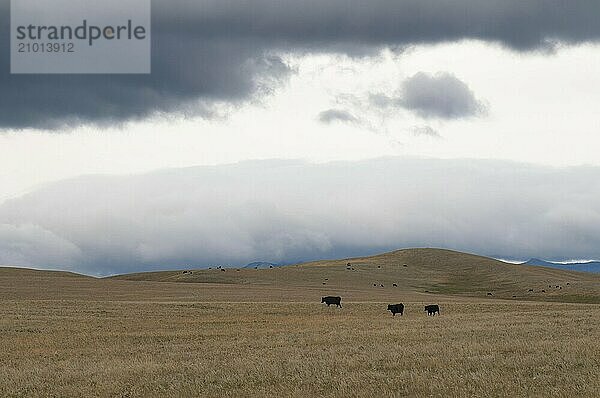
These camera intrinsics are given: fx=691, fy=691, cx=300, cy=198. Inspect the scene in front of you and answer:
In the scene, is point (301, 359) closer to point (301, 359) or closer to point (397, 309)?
point (301, 359)

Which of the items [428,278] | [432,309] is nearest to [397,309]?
[432,309]

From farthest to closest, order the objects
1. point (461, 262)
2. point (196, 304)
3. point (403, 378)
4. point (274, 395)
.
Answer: point (461, 262) < point (196, 304) < point (403, 378) < point (274, 395)

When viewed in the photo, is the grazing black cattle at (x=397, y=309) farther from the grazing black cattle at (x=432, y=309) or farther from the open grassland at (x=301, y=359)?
the open grassland at (x=301, y=359)

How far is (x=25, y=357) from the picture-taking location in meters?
26.8

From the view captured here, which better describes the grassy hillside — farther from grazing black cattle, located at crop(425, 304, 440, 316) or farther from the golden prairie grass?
the golden prairie grass

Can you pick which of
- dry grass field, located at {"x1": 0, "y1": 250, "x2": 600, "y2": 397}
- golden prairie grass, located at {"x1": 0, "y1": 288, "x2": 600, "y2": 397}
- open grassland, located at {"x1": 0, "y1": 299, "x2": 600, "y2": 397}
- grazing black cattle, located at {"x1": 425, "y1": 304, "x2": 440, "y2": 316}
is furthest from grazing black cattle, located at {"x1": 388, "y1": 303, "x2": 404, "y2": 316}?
golden prairie grass, located at {"x1": 0, "y1": 288, "x2": 600, "y2": 397}

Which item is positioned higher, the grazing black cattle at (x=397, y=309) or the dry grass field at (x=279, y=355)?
the dry grass field at (x=279, y=355)

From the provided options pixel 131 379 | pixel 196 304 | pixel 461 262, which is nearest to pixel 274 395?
pixel 131 379

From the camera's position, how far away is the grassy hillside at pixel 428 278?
333 ft

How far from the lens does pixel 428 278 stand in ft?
466

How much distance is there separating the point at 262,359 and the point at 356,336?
9.41 metres

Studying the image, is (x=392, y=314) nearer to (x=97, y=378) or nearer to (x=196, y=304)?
(x=196, y=304)

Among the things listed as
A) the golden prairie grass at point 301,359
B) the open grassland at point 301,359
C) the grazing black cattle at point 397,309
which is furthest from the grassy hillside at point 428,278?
the golden prairie grass at point 301,359

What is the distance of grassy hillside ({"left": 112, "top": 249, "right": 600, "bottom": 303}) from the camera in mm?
101481
